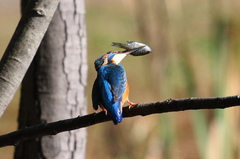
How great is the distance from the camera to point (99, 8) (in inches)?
312

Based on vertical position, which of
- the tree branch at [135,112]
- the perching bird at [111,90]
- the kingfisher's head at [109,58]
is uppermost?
the kingfisher's head at [109,58]

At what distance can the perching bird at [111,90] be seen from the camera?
151cm

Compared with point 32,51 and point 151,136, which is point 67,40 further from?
point 151,136

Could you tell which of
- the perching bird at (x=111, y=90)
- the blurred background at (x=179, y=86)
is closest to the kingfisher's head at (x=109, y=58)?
the perching bird at (x=111, y=90)

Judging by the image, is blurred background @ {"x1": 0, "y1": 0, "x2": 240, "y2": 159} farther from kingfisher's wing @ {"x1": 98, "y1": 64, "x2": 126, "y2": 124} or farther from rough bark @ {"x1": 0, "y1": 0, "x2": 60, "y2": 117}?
rough bark @ {"x1": 0, "y1": 0, "x2": 60, "y2": 117}

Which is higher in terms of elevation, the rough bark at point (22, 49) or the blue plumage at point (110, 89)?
the rough bark at point (22, 49)

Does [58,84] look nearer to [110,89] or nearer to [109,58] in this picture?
[109,58]

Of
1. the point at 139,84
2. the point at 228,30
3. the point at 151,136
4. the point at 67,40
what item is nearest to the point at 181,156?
the point at 151,136

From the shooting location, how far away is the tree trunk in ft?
6.89

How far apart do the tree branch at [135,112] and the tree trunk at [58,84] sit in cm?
56

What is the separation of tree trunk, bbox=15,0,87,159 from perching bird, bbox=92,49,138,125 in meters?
0.38

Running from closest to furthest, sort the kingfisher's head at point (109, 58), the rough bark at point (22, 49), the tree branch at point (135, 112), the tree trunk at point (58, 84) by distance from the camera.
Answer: the tree branch at point (135, 112) < the rough bark at point (22, 49) < the kingfisher's head at point (109, 58) < the tree trunk at point (58, 84)

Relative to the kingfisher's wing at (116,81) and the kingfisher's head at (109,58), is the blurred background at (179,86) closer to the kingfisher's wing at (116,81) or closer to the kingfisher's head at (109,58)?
the kingfisher's head at (109,58)

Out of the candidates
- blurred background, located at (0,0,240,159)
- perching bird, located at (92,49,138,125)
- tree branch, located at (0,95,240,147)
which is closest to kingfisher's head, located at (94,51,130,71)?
perching bird, located at (92,49,138,125)
